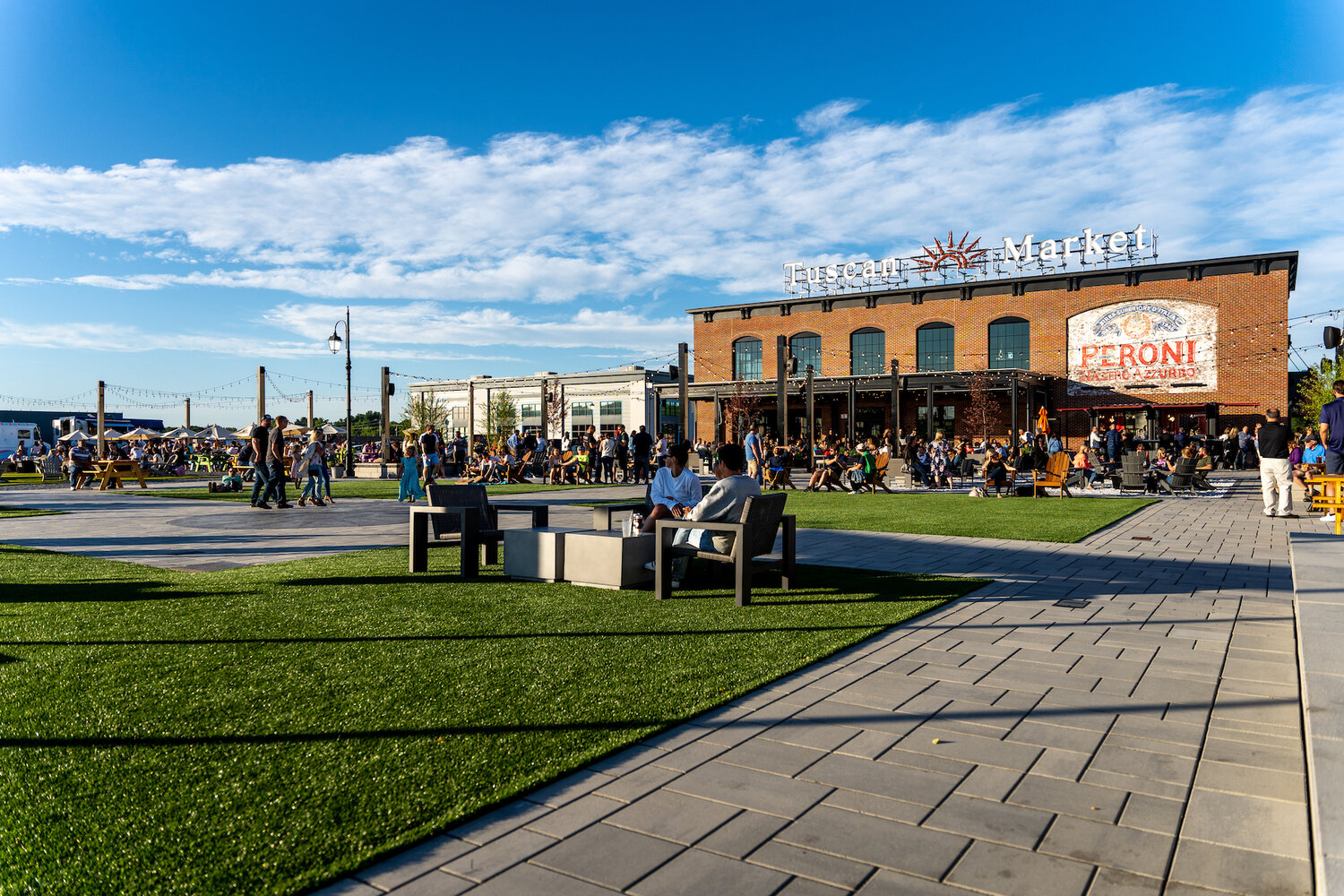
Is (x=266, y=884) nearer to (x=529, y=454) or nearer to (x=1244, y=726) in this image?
(x=1244, y=726)

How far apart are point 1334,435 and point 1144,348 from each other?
94.6ft

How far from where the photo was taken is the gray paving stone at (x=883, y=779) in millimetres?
2838

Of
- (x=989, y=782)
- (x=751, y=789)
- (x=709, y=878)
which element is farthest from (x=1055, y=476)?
(x=709, y=878)

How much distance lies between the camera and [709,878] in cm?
229

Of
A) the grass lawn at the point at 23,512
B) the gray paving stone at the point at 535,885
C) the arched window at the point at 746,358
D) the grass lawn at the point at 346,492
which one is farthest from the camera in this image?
the arched window at the point at 746,358

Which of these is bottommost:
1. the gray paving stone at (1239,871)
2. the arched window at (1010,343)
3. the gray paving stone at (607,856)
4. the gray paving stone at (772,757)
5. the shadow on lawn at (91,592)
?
the gray paving stone at (1239,871)

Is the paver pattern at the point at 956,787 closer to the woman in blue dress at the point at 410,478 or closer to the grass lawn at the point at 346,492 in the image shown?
the woman in blue dress at the point at 410,478

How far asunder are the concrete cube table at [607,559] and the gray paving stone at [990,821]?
3960 mm

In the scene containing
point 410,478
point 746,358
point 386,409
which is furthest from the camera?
point 746,358

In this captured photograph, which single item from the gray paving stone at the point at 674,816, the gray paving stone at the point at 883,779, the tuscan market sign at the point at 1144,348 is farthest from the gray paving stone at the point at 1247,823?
the tuscan market sign at the point at 1144,348

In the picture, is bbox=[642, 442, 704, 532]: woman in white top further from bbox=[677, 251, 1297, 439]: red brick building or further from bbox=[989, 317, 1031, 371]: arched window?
bbox=[989, 317, 1031, 371]: arched window

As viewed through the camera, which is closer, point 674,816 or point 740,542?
point 674,816

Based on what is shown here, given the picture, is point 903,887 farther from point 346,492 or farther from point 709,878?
point 346,492

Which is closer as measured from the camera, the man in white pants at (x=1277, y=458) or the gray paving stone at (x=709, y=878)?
the gray paving stone at (x=709, y=878)
